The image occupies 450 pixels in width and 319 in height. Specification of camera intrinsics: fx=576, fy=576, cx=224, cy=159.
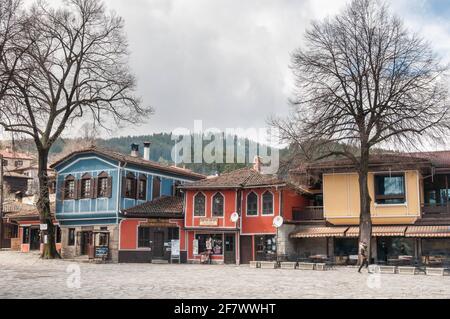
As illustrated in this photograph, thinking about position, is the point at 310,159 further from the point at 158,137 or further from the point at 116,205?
the point at 158,137

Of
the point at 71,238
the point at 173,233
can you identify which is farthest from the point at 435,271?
the point at 71,238

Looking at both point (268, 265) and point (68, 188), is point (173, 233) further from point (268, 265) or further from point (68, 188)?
point (268, 265)

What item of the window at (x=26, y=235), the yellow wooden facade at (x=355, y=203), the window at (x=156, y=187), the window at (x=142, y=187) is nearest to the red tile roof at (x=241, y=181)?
the yellow wooden facade at (x=355, y=203)

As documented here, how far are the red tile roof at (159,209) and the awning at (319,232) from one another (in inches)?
302

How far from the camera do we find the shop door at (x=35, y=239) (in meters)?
43.5

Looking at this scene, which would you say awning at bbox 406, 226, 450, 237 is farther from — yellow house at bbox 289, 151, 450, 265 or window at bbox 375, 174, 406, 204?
window at bbox 375, 174, 406, 204

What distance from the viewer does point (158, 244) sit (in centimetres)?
3684

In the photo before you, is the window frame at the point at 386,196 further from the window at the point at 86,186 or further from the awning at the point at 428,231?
the window at the point at 86,186

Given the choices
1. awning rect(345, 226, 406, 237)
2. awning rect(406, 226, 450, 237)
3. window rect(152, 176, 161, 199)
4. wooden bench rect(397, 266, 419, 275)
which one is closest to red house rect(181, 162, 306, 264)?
window rect(152, 176, 161, 199)

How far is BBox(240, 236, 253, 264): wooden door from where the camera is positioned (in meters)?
35.2

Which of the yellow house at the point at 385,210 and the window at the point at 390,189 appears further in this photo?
the window at the point at 390,189

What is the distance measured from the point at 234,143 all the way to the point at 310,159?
129 feet

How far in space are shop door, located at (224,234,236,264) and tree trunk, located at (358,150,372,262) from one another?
842 cm
